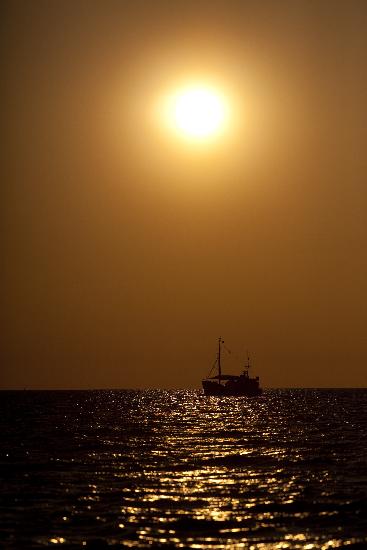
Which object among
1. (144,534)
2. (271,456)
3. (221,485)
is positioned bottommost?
(144,534)

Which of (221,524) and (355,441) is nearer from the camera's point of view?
(221,524)

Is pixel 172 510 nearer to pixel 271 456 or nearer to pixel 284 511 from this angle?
pixel 284 511

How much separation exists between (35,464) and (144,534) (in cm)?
2499

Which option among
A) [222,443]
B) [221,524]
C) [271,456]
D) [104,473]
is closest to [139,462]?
[104,473]

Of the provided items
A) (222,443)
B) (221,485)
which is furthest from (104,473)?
(222,443)

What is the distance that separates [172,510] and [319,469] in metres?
18.3

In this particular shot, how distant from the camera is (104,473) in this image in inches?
1973

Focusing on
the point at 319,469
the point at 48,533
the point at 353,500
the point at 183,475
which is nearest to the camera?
the point at 48,533

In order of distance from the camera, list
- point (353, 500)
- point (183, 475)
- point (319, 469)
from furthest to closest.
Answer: point (319, 469)
point (183, 475)
point (353, 500)

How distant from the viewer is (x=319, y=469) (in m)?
52.5

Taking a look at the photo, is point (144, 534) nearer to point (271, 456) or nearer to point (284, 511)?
point (284, 511)

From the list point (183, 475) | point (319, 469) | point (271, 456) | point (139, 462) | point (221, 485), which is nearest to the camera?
point (221, 485)

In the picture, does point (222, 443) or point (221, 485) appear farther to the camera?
point (222, 443)

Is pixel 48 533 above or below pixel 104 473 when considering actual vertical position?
below
